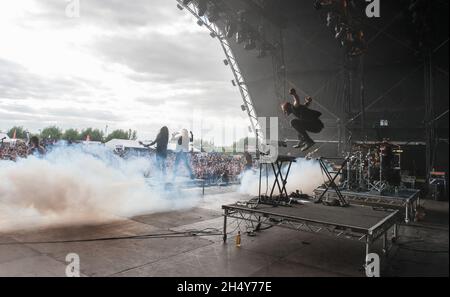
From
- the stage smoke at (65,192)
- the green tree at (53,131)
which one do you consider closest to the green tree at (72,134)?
the green tree at (53,131)

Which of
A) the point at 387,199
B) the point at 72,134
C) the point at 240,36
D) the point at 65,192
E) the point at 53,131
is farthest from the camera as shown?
the point at 53,131

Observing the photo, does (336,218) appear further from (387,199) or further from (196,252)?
(387,199)

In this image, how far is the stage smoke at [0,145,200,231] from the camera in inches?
302

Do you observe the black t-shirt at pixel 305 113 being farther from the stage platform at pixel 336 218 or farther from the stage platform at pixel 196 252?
the stage platform at pixel 196 252

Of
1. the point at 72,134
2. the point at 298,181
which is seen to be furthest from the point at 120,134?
the point at 298,181

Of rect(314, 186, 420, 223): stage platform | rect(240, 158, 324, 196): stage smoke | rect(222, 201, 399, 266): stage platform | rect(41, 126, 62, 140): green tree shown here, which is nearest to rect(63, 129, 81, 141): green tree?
rect(41, 126, 62, 140): green tree

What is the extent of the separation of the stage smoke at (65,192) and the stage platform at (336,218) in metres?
4.29

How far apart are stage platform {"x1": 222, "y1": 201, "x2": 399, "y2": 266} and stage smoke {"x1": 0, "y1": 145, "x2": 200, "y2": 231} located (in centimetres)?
429

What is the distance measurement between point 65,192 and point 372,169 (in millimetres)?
11781

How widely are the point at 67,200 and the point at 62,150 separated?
5.87 ft

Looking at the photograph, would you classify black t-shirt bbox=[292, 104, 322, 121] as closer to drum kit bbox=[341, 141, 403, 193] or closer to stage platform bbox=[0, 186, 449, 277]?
stage platform bbox=[0, 186, 449, 277]

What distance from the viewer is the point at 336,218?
580 centimetres
